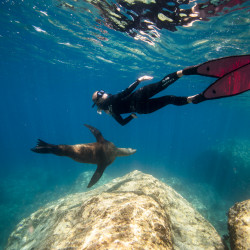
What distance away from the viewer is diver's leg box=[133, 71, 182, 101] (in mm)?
4934

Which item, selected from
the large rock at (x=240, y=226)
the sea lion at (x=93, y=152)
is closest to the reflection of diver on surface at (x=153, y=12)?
the sea lion at (x=93, y=152)

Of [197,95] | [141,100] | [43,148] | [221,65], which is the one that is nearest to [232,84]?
[221,65]

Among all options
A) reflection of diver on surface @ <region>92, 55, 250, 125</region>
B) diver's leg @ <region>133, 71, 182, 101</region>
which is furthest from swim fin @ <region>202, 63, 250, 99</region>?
diver's leg @ <region>133, 71, 182, 101</region>

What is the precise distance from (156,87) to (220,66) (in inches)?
73.1

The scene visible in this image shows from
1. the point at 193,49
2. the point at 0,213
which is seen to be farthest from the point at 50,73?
→ the point at 193,49

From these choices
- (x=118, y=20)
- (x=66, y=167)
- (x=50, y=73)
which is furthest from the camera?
(x=50, y=73)

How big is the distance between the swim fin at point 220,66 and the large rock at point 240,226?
10.9 feet

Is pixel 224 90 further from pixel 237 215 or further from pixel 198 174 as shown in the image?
pixel 198 174

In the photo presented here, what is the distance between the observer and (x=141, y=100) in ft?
18.0

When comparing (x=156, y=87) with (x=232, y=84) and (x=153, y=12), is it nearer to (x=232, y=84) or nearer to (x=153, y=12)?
(x=232, y=84)

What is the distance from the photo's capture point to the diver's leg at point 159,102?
4895 mm

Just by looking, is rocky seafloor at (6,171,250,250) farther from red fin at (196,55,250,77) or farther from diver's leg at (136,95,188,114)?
red fin at (196,55,250,77)

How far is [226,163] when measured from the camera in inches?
768

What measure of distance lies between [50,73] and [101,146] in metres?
35.0
